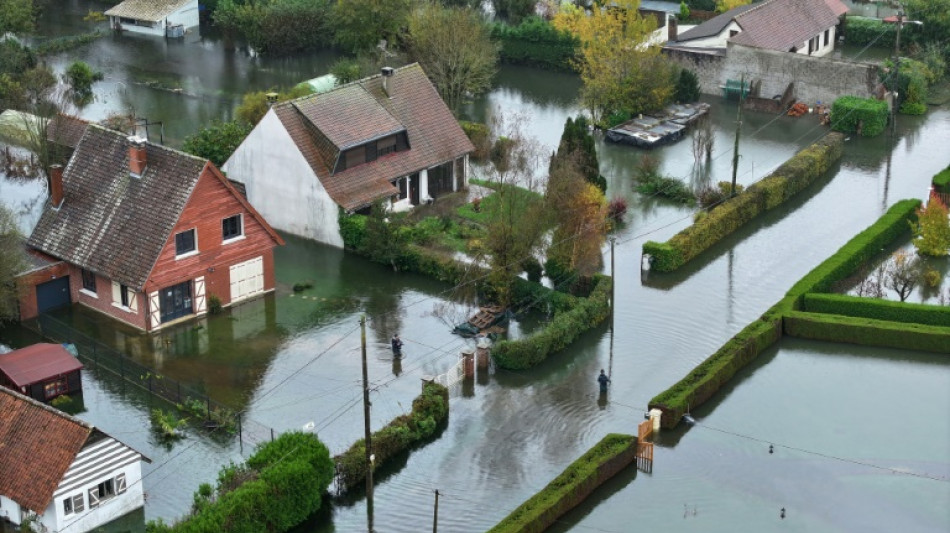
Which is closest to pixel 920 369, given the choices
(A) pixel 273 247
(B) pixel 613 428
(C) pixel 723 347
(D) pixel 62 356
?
(C) pixel 723 347

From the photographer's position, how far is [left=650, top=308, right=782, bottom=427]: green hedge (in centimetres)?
5231

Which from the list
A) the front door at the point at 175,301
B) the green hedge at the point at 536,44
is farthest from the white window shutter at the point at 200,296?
the green hedge at the point at 536,44

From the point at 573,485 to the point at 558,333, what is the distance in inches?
453

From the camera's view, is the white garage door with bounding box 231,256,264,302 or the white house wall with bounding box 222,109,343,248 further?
the white house wall with bounding box 222,109,343,248

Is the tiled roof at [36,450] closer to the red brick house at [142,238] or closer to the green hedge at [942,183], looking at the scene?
the red brick house at [142,238]

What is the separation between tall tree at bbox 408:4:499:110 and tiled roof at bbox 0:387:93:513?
4217 centimetres

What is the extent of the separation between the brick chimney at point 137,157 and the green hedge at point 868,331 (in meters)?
27.8

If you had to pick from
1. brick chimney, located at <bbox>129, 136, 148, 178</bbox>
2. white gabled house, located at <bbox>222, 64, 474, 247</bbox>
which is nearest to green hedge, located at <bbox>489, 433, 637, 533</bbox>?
white gabled house, located at <bbox>222, 64, 474, 247</bbox>

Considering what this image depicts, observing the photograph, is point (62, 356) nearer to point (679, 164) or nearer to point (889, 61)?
point (679, 164)

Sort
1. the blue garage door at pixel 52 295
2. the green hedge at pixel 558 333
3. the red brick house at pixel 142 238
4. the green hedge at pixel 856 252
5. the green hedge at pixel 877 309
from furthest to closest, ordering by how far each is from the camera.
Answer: the green hedge at pixel 856 252 < the blue garage door at pixel 52 295 < the green hedge at pixel 877 309 < the red brick house at pixel 142 238 < the green hedge at pixel 558 333

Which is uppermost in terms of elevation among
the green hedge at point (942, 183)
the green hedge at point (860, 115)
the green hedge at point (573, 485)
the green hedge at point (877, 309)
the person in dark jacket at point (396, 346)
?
the green hedge at point (860, 115)

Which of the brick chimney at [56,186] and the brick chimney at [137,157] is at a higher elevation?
the brick chimney at [137,157]

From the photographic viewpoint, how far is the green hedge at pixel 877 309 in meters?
59.7

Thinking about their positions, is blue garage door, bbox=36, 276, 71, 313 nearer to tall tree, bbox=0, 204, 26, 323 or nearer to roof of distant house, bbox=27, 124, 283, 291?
roof of distant house, bbox=27, 124, 283, 291
